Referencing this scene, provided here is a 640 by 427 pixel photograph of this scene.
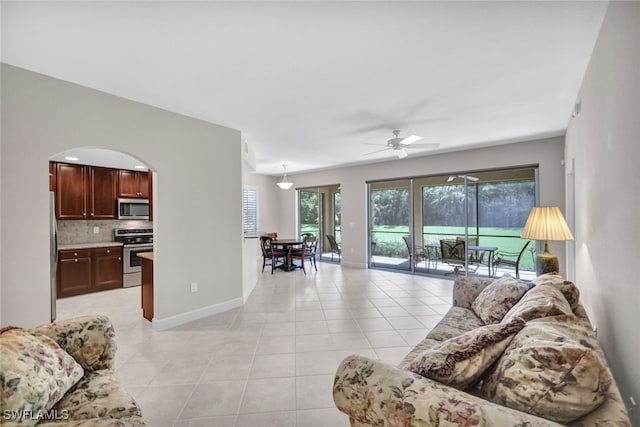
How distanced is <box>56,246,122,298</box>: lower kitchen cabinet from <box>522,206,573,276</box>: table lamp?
6419mm

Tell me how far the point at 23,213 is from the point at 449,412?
3332mm

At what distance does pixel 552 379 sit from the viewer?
96 cm

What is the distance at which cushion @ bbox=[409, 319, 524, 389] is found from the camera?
117 centimetres

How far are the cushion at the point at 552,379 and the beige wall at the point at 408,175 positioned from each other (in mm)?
4594

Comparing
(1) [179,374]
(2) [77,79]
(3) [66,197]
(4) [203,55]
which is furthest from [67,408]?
(3) [66,197]

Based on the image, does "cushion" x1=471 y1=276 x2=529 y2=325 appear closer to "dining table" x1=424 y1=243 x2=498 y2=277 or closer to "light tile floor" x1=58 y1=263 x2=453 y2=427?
"light tile floor" x1=58 y1=263 x2=453 y2=427

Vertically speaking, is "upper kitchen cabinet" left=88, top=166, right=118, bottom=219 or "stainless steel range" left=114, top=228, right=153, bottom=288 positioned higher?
"upper kitchen cabinet" left=88, top=166, right=118, bottom=219

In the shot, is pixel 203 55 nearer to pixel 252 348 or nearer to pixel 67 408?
pixel 67 408

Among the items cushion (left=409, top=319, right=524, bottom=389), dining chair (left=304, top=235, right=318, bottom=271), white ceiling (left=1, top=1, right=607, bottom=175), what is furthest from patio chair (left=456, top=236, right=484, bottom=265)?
cushion (left=409, top=319, right=524, bottom=389)

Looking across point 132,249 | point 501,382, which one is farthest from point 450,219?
point 132,249

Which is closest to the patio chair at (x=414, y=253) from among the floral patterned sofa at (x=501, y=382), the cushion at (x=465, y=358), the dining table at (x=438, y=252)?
the dining table at (x=438, y=252)

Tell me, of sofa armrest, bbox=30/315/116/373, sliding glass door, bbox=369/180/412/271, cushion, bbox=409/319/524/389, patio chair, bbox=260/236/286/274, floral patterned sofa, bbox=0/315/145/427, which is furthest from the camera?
sliding glass door, bbox=369/180/412/271

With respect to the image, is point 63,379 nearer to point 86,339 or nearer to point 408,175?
point 86,339

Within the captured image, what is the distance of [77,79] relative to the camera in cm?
257
